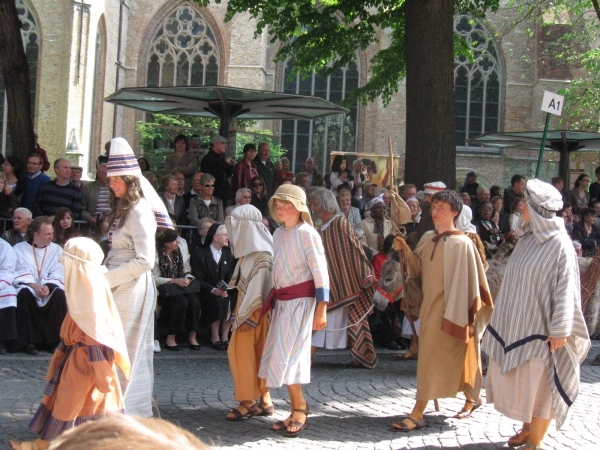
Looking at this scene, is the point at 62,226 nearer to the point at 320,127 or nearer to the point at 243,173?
the point at 243,173

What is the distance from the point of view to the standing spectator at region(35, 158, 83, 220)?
11930 millimetres

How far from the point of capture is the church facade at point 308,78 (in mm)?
33531

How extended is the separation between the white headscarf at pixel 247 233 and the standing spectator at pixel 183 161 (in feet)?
23.0

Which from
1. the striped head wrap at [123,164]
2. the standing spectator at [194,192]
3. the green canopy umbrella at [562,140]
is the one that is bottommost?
the standing spectator at [194,192]

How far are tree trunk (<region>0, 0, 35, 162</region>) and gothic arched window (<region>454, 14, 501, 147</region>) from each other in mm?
22001

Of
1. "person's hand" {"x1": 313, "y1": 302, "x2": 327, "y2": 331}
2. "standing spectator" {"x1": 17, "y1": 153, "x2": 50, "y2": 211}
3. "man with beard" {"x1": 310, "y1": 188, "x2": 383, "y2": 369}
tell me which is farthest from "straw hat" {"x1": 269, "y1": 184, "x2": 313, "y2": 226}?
"standing spectator" {"x1": 17, "y1": 153, "x2": 50, "y2": 211}

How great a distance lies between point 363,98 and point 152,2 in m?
16.1

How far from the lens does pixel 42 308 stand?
408 inches

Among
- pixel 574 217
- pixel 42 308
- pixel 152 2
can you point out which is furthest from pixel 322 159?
pixel 42 308

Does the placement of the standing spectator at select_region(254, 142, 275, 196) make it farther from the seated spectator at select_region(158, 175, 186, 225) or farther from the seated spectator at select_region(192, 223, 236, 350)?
the seated spectator at select_region(192, 223, 236, 350)

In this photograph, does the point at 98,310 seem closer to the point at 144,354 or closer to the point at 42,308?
the point at 144,354

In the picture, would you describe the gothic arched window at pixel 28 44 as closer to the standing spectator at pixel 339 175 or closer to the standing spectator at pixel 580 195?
the standing spectator at pixel 339 175

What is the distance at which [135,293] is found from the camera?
640 cm

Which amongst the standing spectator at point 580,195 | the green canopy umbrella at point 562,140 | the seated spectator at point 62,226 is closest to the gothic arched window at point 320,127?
the green canopy umbrella at point 562,140
